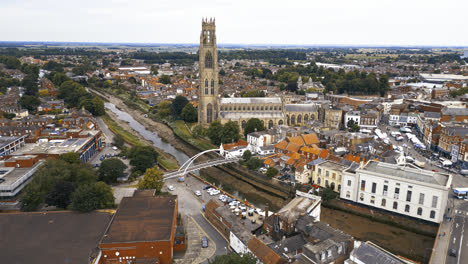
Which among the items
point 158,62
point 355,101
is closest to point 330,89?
point 355,101

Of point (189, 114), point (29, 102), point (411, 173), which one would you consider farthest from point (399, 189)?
point (29, 102)

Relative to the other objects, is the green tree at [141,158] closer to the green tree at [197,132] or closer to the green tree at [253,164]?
the green tree at [253,164]

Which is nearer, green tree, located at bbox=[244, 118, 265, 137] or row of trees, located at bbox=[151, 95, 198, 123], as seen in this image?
green tree, located at bbox=[244, 118, 265, 137]

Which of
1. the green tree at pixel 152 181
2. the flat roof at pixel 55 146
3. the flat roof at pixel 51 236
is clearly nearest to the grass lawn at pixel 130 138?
the green tree at pixel 152 181

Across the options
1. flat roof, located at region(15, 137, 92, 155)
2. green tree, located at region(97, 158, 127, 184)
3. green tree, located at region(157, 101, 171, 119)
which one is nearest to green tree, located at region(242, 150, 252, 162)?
green tree, located at region(97, 158, 127, 184)

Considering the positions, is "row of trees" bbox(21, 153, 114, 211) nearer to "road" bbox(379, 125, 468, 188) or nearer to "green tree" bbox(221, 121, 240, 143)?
"green tree" bbox(221, 121, 240, 143)
